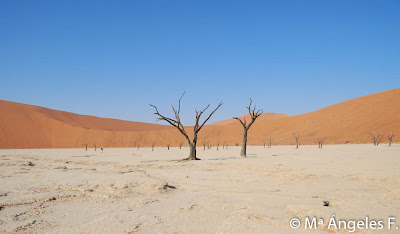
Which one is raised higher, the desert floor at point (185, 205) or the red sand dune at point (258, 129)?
the red sand dune at point (258, 129)

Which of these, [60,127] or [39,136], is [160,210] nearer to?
[39,136]

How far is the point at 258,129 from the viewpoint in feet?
234

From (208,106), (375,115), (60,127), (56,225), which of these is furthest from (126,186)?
(60,127)

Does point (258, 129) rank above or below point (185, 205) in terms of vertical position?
above

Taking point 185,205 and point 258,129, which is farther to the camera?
point 258,129

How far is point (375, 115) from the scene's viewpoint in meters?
55.5

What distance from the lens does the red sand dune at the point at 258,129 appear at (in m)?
52.4

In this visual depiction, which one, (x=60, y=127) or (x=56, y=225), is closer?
(x=56, y=225)

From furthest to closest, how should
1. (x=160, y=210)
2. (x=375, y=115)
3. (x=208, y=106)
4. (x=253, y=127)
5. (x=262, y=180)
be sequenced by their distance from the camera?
1. (x=253, y=127)
2. (x=375, y=115)
3. (x=208, y=106)
4. (x=262, y=180)
5. (x=160, y=210)

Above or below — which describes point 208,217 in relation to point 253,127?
below

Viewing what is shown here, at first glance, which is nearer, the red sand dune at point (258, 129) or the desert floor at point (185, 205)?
the desert floor at point (185, 205)

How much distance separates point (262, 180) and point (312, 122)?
61.5 m

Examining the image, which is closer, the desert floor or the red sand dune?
the desert floor

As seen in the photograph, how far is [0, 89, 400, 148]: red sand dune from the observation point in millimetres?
52375
